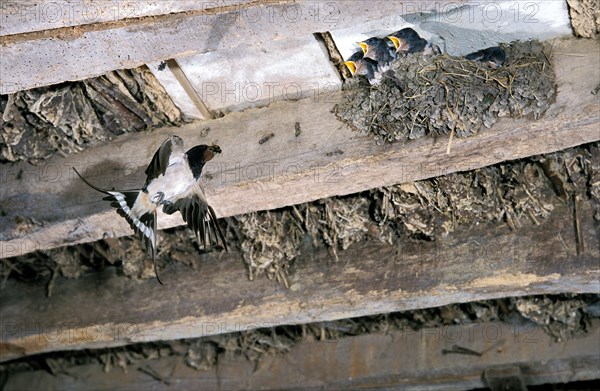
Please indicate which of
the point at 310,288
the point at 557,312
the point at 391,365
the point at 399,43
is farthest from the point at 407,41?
the point at 391,365

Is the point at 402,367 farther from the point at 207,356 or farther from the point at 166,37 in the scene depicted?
the point at 166,37

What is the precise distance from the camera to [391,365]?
467 centimetres

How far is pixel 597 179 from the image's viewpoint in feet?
11.5

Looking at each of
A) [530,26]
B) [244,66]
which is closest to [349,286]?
[244,66]

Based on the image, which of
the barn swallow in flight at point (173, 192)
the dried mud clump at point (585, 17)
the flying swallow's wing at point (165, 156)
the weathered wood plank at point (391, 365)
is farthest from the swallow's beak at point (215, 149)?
the weathered wood plank at point (391, 365)

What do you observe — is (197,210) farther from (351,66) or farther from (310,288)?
(310,288)

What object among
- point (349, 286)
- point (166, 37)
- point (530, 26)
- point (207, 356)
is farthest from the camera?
point (207, 356)

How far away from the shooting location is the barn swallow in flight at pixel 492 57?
333 centimetres

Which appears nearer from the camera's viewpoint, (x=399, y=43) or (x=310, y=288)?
(x=399, y=43)

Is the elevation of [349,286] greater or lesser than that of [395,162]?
lesser

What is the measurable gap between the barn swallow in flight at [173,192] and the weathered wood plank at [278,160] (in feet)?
0.28

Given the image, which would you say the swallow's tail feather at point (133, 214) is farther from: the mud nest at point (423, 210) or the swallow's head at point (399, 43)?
the swallow's head at point (399, 43)

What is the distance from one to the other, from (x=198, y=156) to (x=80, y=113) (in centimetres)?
58

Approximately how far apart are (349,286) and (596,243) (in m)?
1.02
